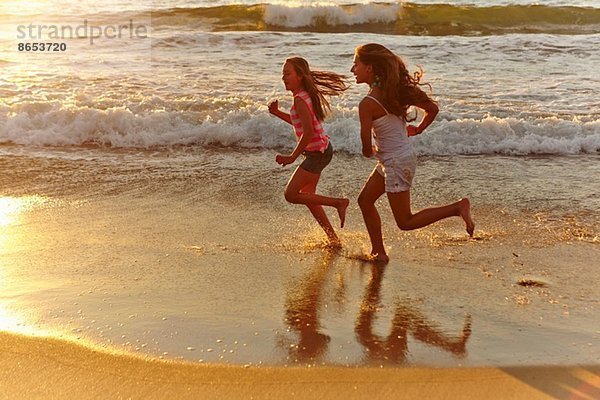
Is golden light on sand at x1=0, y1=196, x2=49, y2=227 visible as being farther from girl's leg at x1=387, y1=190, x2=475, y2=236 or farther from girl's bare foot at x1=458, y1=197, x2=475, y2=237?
girl's bare foot at x1=458, y1=197, x2=475, y2=237

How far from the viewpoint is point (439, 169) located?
28.2 ft

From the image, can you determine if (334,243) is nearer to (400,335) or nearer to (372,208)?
(372,208)

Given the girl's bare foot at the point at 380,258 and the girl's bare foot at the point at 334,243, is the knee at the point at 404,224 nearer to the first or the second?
the girl's bare foot at the point at 380,258

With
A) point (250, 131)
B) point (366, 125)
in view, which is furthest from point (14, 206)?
point (250, 131)

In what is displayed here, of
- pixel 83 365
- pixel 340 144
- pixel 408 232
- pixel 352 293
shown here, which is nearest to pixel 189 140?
pixel 340 144

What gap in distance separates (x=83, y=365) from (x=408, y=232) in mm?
3109

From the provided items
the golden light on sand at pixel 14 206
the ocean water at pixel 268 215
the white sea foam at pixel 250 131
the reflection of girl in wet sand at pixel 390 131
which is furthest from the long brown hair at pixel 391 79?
the white sea foam at pixel 250 131

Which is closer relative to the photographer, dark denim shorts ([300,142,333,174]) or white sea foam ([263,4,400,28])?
dark denim shorts ([300,142,333,174])

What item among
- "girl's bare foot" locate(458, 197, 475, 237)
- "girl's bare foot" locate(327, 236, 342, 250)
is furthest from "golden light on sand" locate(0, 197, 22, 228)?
"girl's bare foot" locate(458, 197, 475, 237)

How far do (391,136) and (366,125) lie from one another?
24 cm

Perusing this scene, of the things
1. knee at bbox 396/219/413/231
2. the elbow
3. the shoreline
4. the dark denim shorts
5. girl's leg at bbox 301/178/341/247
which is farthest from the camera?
girl's leg at bbox 301/178/341/247

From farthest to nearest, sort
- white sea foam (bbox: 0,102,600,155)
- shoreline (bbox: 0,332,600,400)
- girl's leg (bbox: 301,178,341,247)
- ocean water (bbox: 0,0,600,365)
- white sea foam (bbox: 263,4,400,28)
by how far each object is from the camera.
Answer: white sea foam (bbox: 263,4,400,28) < white sea foam (bbox: 0,102,600,155) < girl's leg (bbox: 301,178,341,247) < ocean water (bbox: 0,0,600,365) < shoreline (bbox: 0,332,600,400)

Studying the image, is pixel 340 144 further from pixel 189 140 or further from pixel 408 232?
pixel 408 232

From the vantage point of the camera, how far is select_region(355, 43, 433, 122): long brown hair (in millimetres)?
5203
